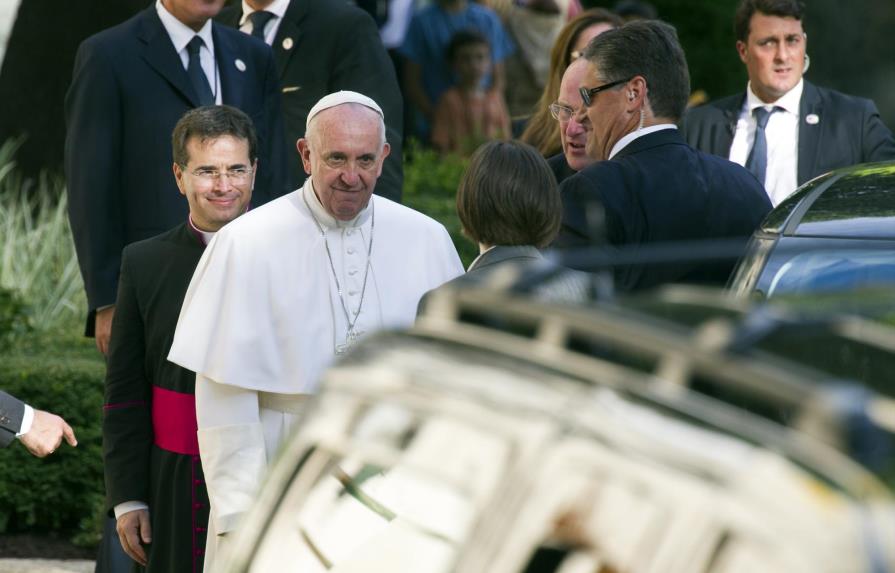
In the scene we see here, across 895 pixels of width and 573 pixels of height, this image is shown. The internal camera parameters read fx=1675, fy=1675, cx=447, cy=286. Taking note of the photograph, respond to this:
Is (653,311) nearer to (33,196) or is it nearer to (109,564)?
(109,564)

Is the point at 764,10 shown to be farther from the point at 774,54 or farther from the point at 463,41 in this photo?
the point at 463,41

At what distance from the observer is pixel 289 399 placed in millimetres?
4645

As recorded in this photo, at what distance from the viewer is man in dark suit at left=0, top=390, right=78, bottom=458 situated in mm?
4938

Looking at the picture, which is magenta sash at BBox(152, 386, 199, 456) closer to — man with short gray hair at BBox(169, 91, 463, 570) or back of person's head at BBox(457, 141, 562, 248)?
man with short gray hair at BBox(169, 91, 463, 570)

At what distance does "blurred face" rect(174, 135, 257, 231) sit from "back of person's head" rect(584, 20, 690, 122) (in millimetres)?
1177

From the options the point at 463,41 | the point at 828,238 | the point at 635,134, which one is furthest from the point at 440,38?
the point at 828,238

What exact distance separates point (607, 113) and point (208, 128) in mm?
1241

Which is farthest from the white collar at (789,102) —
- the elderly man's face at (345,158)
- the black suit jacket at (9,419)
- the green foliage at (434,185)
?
the black suit jacket at (9,419)

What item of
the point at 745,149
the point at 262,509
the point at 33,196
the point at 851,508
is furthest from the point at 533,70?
the point at 851,508

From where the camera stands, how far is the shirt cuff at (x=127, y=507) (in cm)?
488

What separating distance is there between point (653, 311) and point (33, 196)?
8.81 m

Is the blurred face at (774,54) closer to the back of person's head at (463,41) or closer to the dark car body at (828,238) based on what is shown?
the dark car body at (828,238)

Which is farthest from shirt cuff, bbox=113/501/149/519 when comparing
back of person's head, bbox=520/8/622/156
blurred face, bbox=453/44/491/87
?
blurred face, bbox=453/44/491/87

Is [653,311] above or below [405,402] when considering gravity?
above
